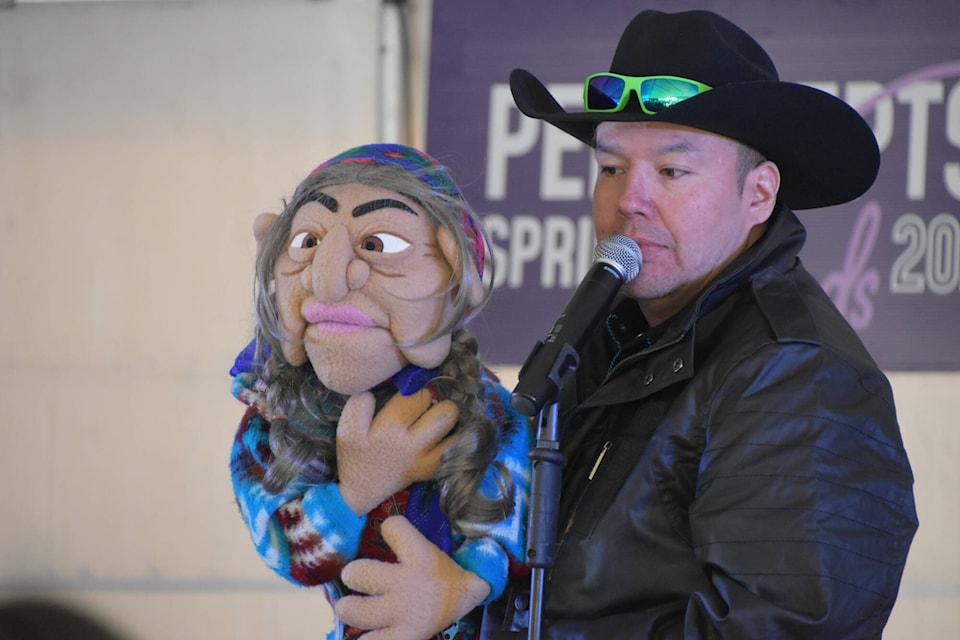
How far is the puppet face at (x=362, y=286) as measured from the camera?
57.1 inches

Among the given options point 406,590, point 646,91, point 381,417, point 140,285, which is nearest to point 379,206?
point 381,417

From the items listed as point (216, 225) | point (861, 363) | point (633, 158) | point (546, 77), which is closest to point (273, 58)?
point (216, 225)

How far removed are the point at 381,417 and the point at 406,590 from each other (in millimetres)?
227

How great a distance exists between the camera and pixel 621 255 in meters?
1.38

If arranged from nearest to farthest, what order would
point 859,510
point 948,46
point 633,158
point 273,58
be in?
1. point 859,510
2. point 633,158
3. point 948,46
4. point 273,58

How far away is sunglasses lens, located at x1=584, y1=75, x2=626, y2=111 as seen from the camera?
1.58 meters

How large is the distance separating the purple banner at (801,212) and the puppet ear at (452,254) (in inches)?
51.6

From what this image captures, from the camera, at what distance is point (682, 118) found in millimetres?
1485

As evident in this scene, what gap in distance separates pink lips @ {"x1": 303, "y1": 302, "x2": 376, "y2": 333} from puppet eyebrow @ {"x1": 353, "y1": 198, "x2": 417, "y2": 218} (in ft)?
0.44

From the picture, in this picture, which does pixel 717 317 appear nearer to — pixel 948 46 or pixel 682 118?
pixel 682 118

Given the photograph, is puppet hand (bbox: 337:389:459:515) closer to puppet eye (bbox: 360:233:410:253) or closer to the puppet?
the puppet

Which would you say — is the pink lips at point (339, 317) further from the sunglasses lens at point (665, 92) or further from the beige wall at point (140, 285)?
the beige wall at point (140, 285)

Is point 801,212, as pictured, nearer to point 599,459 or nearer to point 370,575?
point 599,459

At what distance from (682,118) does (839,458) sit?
1.62 ft
